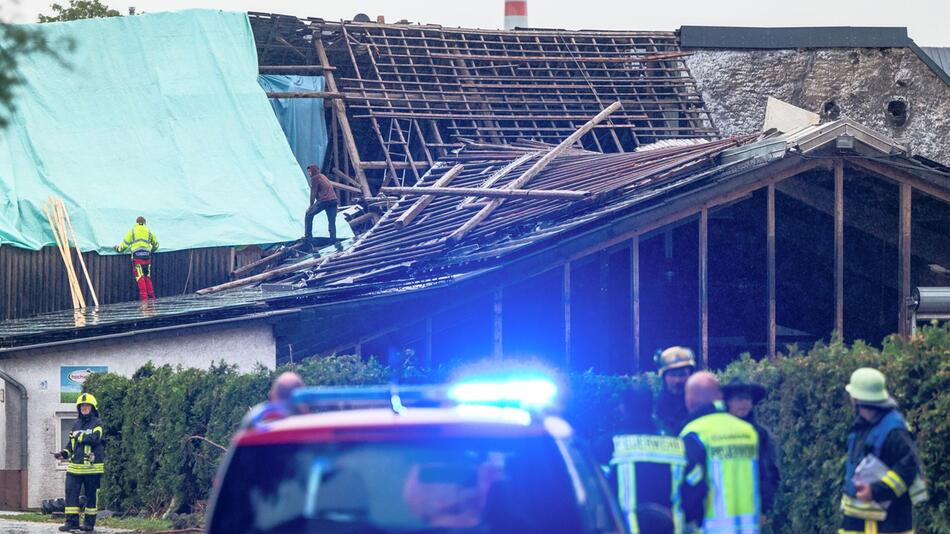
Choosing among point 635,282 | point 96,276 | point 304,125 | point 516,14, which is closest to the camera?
point 635,282

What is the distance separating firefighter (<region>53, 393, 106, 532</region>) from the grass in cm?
39

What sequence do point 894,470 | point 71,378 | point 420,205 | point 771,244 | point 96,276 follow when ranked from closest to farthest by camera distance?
point 894,470, point 71,378, point 771,244, point 420,205, point 96,276

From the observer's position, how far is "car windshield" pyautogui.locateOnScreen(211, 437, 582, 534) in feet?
19.4

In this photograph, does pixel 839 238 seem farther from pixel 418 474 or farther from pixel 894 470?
pixel 418 474

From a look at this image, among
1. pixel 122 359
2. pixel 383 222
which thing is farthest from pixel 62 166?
pixel 122 359

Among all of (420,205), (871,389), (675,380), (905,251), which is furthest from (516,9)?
(871,389)

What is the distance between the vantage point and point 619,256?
21.3 m

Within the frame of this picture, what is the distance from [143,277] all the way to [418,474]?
20220 millimetres

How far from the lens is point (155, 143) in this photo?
90.2ft

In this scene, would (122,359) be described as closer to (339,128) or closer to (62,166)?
(62,166)

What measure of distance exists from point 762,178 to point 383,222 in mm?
7614

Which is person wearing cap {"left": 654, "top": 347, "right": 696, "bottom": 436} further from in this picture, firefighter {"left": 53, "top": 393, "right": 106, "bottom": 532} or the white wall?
the white wall

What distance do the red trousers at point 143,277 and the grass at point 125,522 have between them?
6.66 metres

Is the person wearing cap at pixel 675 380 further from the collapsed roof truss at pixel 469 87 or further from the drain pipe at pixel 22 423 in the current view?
the collapsed roof truss at pixel 469 87
